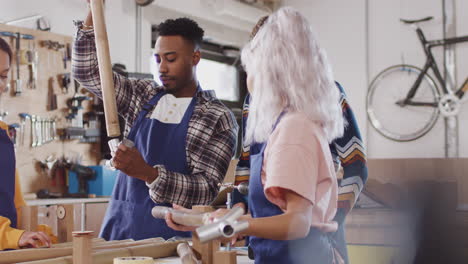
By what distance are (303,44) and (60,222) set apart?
91 centimetres

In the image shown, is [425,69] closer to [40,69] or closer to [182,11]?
[182,11]

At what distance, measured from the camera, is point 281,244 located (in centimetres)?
122

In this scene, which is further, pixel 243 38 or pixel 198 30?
pixel 243 38

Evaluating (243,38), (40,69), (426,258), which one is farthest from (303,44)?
(243,38)

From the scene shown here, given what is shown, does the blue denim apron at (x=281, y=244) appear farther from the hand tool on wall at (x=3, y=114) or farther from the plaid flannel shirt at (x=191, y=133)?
the hand tool on wall at (x=3, y=114)

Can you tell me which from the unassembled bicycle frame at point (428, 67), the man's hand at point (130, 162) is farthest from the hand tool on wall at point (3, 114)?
the unassembled bicycle frame at point (428, 67)

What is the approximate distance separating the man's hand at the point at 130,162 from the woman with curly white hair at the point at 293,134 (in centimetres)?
57

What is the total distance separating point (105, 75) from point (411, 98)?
5405 millimetres

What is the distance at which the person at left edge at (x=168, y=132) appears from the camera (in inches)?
82.4

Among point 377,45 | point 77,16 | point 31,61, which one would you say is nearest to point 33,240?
point 31,61

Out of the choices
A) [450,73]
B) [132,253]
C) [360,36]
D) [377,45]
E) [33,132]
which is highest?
[360,36]

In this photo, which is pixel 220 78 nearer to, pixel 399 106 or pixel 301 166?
pixel 399 106

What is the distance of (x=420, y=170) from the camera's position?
19.5 feet

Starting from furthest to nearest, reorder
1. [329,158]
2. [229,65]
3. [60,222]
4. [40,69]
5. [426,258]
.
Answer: [229,65], [40,69], [426,258], [60,222], [329,158]
